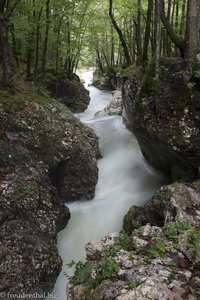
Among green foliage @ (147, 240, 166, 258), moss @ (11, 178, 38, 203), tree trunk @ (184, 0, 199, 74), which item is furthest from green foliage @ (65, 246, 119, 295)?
tree trunk @ (184, 0, 199, 74)

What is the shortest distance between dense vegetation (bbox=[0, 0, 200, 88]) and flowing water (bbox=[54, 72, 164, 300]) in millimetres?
3633

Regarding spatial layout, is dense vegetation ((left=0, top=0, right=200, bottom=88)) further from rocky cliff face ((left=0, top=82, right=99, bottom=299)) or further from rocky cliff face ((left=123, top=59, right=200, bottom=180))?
rocky cliff face ((left=0, top=82, right=99, bottom=299))

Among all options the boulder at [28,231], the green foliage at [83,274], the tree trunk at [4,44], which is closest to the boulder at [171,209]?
the boulder at [28,231]

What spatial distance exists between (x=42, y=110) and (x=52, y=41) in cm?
721

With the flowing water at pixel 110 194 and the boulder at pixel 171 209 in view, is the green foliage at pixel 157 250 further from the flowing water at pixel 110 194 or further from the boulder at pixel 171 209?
the flowing water at pixel 110 194

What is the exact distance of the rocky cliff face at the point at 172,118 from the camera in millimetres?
7586

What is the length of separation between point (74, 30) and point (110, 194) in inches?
424

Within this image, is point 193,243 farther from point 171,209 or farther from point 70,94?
point 70,94

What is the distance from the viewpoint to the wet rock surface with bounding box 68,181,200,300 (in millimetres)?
3999

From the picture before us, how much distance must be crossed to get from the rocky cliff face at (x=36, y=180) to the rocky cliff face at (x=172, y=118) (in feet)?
7.70

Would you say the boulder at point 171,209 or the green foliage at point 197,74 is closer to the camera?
the boulder at point 171,209

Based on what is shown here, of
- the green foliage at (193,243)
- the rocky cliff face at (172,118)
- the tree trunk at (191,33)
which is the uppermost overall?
the tree trunk at (191,33)

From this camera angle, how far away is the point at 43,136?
8938 mm

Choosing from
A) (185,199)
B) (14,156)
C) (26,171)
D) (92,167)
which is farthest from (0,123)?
(185,199)
